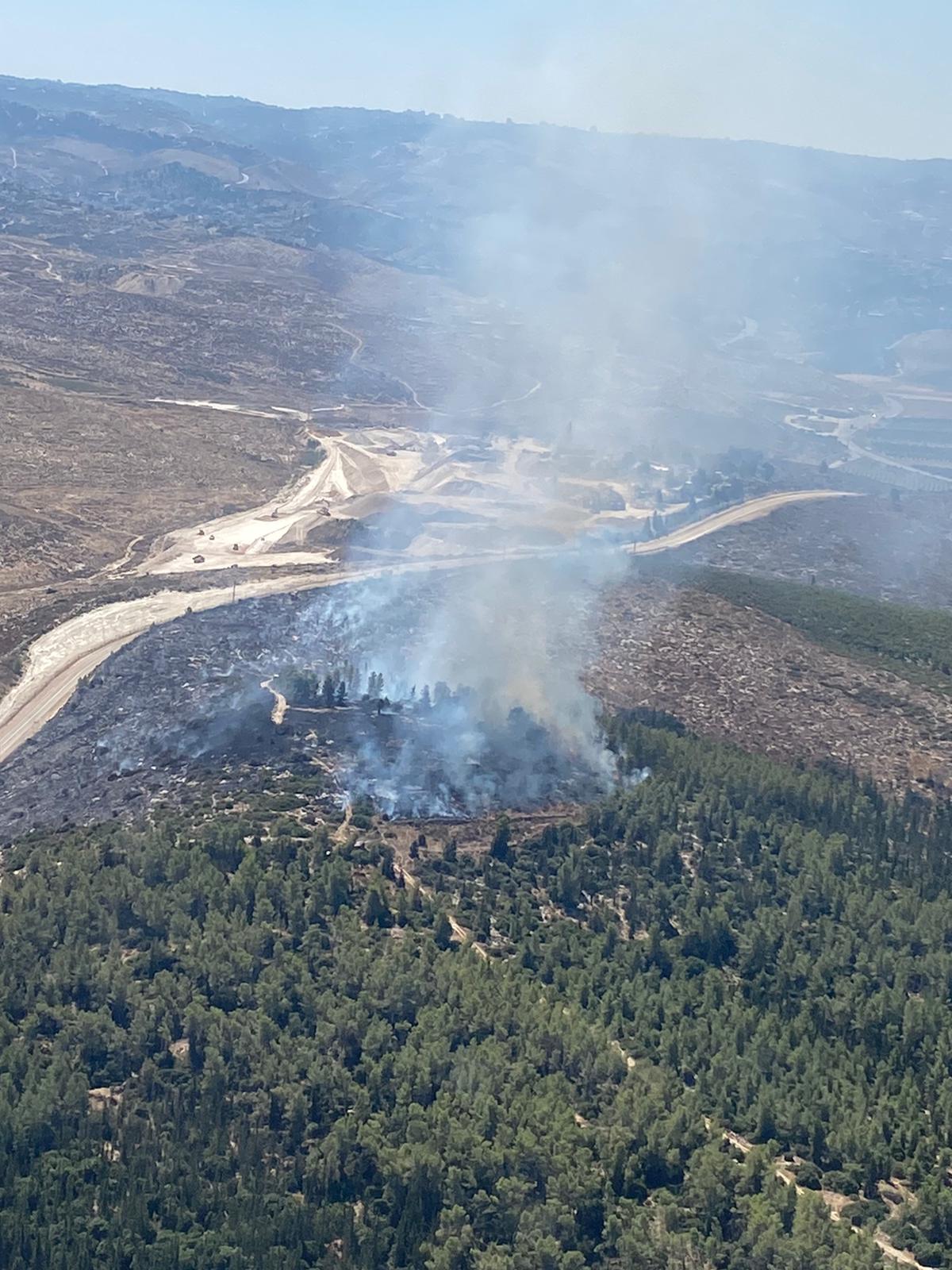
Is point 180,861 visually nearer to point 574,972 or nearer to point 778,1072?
point 574,972

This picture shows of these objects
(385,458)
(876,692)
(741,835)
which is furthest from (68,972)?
(385,458)

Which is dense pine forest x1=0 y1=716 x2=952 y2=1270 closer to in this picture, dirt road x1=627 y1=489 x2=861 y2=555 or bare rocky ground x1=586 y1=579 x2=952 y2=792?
bare rocky ground x1=586 y1=579 x2=952 y2=792

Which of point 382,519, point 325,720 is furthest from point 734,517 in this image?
point 325,720

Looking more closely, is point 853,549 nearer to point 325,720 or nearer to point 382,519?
point 382,519

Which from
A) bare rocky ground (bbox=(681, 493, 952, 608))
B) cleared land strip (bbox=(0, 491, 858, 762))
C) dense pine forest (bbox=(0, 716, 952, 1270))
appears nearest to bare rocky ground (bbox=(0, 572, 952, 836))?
cleared land strip (bbox=(0, 491, 858, 762))

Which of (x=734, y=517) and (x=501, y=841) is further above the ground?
(x=734, y=517)

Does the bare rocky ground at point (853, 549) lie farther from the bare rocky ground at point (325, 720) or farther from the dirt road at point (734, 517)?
the bare rocky ground at point (325, 720)
